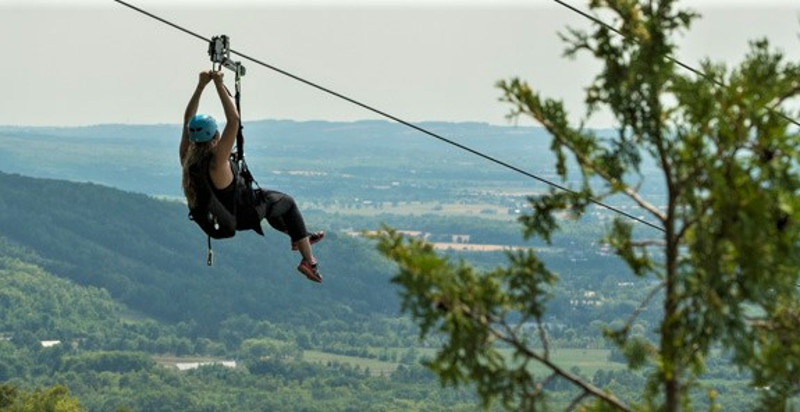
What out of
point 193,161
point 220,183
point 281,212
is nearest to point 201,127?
point 193,161

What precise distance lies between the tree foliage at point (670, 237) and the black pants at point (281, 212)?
3697mm

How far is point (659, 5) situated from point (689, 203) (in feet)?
4.23

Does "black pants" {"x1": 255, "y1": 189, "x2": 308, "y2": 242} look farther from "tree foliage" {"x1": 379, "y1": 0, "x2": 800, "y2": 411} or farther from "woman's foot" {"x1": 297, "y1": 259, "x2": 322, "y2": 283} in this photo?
"tree foliage" {"x1": 379, "y1": 0, "x2": 800, "y2": 411}

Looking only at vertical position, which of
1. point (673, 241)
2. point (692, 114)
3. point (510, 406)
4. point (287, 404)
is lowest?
point (287, 404)

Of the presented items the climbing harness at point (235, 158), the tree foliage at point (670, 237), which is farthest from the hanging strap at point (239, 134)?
the tree foliage at point (670, 237)

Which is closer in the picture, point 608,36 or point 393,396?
point 608,36

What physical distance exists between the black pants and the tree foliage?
370 cm

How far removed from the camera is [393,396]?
18612 centimetres

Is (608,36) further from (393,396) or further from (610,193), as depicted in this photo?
(393,396)

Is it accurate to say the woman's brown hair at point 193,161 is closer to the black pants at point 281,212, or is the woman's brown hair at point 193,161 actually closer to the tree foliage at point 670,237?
the black pants at point 281,212

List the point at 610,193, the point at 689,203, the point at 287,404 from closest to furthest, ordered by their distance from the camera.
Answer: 1. the point at 689,203
2. the point at 610,193
3. the point at 287,404

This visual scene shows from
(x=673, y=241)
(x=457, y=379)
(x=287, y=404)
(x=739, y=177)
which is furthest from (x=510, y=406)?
(x=287, y=404)

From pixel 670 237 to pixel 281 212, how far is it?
4.68 metres

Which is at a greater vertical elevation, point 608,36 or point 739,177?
point 608,36
